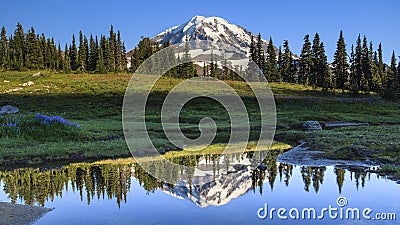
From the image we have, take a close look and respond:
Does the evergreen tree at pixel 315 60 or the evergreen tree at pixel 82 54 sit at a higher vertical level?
the evergreen tree at pixel 82 54

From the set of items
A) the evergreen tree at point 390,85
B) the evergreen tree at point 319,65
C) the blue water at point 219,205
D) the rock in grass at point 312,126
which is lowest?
the blue water at point 219,205

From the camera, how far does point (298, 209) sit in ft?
39.8

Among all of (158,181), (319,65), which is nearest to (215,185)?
(158,181)

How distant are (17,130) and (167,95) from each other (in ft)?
174

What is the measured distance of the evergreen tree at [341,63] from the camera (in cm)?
10725

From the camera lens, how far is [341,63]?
108188 millimetres

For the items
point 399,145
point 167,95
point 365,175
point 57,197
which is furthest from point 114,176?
point 167,95

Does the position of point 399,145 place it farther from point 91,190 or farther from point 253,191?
point 91,190

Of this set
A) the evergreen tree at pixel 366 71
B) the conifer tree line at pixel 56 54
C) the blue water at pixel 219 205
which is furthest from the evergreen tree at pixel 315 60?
the blue water at pixel 219 205

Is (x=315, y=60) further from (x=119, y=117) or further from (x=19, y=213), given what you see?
(x=19, y=213)

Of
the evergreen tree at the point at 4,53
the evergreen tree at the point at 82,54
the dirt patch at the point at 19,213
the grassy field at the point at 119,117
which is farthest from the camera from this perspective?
the evergreen tree at the point at 82,54

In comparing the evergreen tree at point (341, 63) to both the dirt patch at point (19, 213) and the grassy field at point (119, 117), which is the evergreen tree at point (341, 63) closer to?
the grassy field at point (119, 117)

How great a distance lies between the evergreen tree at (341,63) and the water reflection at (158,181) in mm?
97579

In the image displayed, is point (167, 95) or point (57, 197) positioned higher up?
point (167, 95)
